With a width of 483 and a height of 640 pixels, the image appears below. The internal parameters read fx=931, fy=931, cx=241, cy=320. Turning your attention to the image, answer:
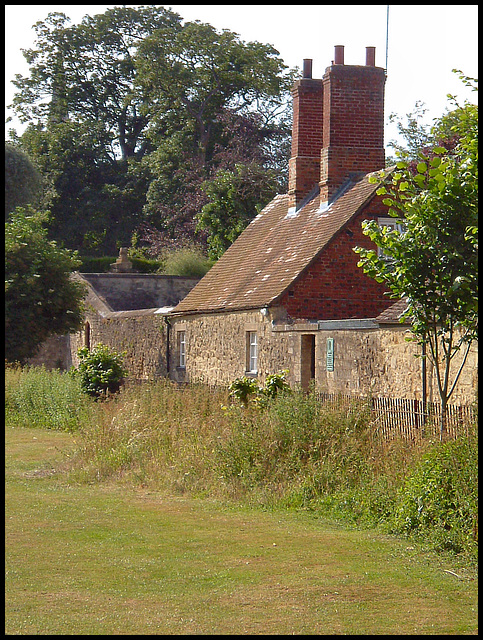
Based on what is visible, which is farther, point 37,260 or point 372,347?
point 37,260

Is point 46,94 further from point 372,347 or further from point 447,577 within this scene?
point 447,577

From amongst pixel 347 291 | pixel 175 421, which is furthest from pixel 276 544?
pixel 347 291

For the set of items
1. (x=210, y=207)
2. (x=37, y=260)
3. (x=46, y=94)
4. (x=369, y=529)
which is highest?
(x=46, y=94)

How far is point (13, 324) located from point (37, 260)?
84.5 inches

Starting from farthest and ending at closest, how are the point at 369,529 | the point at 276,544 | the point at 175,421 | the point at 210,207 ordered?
the point at 210,207
the point at 175,421
the point at 369,529
the point at 276,544

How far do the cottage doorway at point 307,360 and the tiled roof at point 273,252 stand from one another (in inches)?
92.3

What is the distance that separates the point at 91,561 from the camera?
30.6ft

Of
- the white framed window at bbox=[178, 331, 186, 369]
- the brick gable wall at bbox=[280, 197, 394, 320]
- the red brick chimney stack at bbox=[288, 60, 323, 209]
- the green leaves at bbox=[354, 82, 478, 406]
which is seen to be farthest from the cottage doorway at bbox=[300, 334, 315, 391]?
the green leaves at bbox=[354, 82, 478, 406]

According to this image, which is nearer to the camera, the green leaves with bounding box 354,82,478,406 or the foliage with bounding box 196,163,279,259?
the green leaves with bounding box 354,82,478,406

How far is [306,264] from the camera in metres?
22.4

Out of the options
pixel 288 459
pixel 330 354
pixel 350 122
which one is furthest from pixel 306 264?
pixel 288 459

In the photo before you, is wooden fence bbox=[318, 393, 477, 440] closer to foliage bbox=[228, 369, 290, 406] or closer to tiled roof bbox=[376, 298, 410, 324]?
tiled roof bbox=[376, 298, 410, 324]

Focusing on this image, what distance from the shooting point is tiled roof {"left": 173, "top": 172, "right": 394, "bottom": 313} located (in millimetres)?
22703

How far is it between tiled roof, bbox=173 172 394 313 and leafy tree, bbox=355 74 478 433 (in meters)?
11.8
